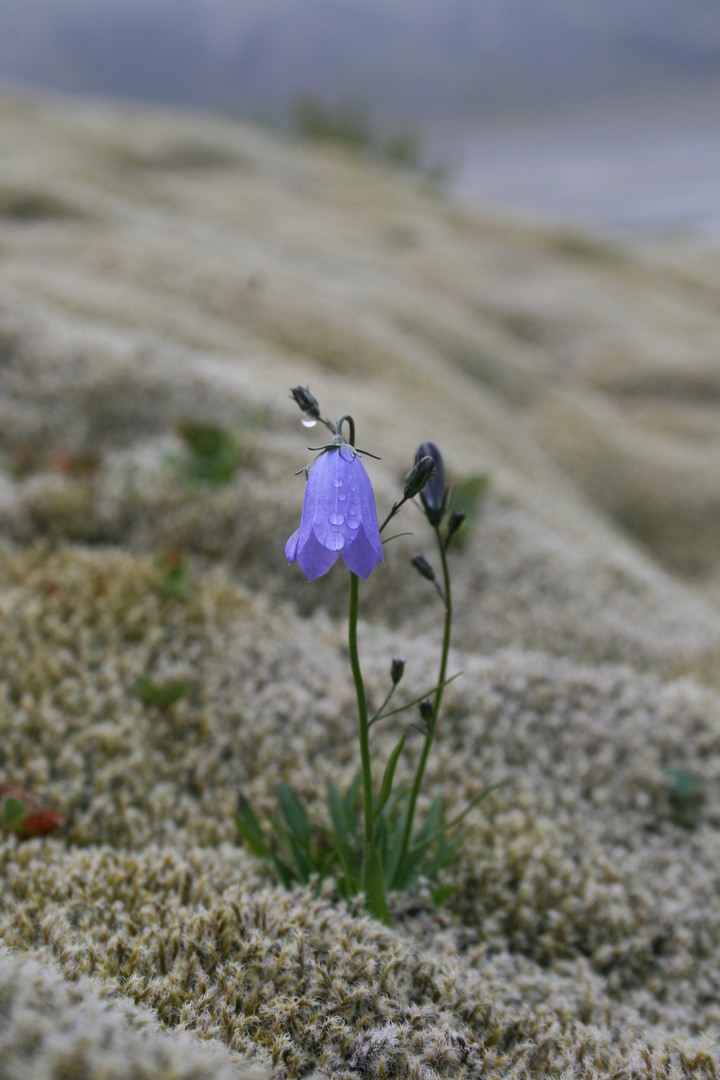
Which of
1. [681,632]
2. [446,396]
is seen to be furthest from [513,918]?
[446,396]

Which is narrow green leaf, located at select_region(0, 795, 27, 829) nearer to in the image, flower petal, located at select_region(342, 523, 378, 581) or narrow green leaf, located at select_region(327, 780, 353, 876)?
narrow green leaf, located at select_region(327, 780, 353, 876)

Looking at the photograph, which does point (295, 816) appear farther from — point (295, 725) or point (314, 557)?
point (314, 557)

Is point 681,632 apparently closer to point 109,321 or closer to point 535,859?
point 535,859

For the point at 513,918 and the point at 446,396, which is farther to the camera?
the point at 446,396

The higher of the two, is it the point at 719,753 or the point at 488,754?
the point at 719,753

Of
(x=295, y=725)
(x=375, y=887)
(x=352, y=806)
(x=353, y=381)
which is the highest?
(x=353, y=381)

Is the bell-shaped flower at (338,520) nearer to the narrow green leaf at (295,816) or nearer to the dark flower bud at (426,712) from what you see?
the dark flower bud at (426,712)

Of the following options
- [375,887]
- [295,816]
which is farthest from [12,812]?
[375,887]
